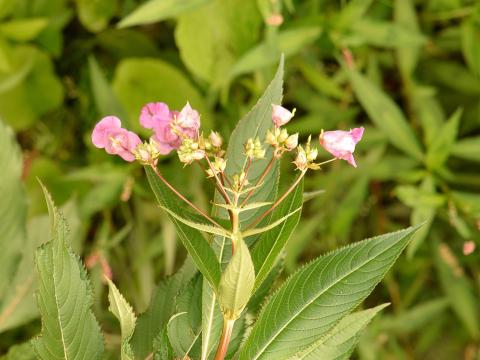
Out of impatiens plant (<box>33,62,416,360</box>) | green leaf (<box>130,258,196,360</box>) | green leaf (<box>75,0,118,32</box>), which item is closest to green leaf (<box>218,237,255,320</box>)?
impatiens plant (<box>33,62,416,360</box>)

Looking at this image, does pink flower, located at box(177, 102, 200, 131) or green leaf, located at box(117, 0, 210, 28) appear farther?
green leaf, located at box(117, 0, 210, 28)

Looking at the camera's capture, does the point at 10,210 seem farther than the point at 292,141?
Yes

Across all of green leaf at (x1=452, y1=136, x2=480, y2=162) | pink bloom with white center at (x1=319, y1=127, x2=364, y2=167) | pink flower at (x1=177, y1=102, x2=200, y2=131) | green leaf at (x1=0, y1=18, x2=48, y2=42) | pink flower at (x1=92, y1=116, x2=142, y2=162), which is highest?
pink flower at (x1=177, y1=102, x2=200, y2=131)

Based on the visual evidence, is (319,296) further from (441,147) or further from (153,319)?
(441,147)

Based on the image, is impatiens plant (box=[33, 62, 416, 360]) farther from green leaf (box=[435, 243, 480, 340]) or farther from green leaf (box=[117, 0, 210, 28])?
green leaf (box=[435, 243, 480, 340])

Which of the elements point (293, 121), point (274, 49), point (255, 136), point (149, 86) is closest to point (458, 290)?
point (293, 121)
